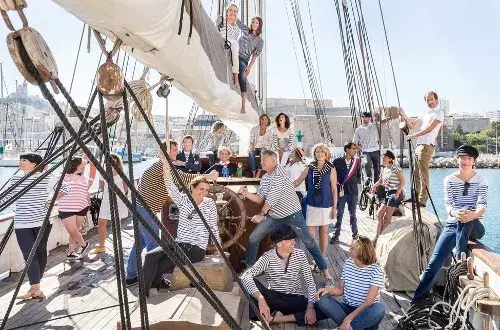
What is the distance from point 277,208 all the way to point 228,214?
671mm

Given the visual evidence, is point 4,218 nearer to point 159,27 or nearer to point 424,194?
point 159,27

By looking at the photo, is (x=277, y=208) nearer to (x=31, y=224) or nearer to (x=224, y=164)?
(x=31, y=224)

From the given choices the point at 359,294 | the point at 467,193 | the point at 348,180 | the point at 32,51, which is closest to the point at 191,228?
the point at 359,294

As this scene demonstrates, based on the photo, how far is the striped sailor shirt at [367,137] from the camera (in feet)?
26.8

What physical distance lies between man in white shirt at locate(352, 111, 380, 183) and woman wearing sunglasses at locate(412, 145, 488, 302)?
13.7ft

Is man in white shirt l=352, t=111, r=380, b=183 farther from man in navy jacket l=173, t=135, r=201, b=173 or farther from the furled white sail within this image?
Result: the furled white sail

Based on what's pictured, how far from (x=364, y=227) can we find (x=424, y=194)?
6.46ft

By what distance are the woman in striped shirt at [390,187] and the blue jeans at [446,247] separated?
2.16 m

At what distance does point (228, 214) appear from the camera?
507 cm

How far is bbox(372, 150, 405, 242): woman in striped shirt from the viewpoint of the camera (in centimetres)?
618

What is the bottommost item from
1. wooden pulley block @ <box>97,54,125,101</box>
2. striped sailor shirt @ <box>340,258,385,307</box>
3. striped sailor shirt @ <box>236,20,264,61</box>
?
striped sailor shirt @ <box>340,258,385,307</box>

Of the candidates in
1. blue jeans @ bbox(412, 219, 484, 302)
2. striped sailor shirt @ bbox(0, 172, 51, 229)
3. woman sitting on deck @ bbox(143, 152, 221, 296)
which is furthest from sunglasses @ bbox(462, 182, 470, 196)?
striped sailor shirt @ bbox(0, 172, 51, 229)

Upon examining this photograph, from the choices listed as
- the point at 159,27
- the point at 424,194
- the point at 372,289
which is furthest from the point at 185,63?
the point at 424,194

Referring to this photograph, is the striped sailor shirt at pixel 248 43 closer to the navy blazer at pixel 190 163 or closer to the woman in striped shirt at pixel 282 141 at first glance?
the woman in striped shirt at pixel 282 141
